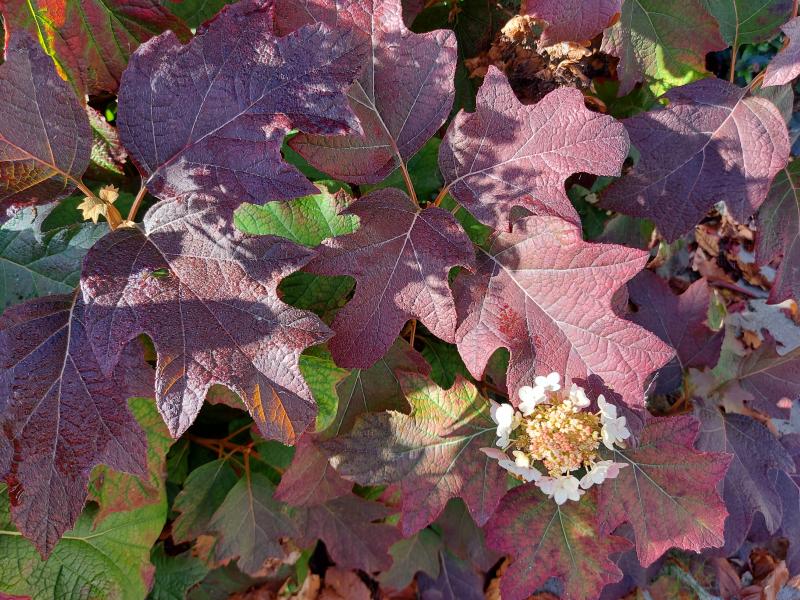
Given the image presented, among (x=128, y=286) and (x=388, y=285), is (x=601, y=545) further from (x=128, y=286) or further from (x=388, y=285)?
(x=128, y=286)

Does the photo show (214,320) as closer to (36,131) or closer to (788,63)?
(36,131)

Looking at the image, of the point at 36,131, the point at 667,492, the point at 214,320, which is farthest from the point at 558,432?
the point at 36,131

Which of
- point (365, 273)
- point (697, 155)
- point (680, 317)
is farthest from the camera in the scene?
point (680, 317)

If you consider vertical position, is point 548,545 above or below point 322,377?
below

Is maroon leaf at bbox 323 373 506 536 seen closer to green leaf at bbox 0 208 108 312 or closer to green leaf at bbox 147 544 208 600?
green leaf at bbox 0 208 108 312

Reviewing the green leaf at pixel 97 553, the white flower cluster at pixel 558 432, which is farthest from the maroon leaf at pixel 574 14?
the green leaf at pixel 97 553

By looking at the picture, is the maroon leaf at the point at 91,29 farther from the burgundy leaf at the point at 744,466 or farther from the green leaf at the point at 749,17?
the burgundy leaf at the point at 744,466

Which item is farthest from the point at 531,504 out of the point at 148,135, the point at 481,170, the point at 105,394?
the point at 148,135

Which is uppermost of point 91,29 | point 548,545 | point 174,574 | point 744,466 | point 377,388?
point 91,29
